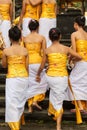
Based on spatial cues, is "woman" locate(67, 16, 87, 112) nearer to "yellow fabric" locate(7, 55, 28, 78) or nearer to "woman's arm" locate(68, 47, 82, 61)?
"woman's arm" locate(68, 47, 82, 61)

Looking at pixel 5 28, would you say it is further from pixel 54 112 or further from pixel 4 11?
pixel 54 112

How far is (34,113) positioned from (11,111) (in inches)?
33.8

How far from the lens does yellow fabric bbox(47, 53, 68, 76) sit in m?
7.23

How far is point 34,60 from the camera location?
772cm

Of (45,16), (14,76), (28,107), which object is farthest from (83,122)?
(45,16)

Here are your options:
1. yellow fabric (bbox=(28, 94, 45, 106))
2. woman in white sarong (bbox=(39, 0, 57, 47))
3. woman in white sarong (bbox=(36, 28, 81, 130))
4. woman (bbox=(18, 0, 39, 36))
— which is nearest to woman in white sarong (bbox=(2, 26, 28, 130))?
woman in white sarong (bbox=(36, 28, 81, 130))

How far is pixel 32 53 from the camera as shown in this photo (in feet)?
25.4

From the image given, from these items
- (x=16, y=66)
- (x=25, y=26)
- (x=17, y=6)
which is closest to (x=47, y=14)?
(x=25, y=26)

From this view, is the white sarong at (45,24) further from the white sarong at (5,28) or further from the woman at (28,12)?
the white sarong at (5,28)

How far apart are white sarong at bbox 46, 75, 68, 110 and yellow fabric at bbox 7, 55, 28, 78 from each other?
19.0 inches

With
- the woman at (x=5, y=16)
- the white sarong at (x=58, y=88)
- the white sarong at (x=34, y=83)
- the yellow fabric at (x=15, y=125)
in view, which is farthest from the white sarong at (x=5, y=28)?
the yellow fabric at (x=15, y=125)

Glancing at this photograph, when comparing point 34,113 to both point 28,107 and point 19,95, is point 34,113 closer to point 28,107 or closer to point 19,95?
point 28,107

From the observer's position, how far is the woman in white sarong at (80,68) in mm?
7652

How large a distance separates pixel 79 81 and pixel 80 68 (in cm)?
23
